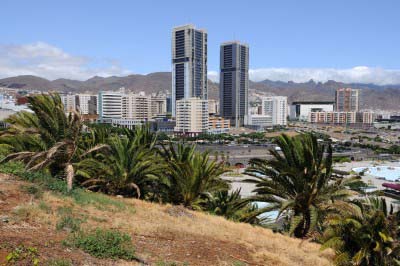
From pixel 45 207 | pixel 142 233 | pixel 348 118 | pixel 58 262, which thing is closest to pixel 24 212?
pixel 45 207

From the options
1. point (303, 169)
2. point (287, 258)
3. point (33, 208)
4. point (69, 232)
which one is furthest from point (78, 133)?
point (287, 258)

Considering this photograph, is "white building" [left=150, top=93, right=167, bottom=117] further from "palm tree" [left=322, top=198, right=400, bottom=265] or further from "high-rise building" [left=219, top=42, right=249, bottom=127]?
"palm tree" [left=322, top=198, right=400, bottom=265]

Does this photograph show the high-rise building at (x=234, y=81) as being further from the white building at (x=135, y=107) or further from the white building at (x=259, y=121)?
the white building at (x=135, y=107)

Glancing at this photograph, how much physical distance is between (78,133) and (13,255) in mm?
8041

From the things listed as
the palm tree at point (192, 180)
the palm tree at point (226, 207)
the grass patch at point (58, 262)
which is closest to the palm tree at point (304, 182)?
the palm tree at point (226, 207)

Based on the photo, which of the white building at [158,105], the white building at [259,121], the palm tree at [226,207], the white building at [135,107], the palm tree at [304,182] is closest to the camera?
the palm tree at [304,182]

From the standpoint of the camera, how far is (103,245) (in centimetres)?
563

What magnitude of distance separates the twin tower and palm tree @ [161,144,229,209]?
119469mm

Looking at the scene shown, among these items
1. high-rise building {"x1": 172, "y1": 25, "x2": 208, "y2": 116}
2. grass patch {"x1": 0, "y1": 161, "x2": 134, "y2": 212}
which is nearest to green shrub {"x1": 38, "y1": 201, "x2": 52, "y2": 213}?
grass patch {"x1": 0, "y1": 161, "x2": 134, "y2": 212}

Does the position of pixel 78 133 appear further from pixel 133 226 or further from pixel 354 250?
pixel 354 250

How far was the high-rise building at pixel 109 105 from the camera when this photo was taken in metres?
126

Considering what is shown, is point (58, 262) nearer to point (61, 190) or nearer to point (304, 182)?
point (61, 190)

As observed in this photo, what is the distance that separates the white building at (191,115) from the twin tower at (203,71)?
2206 centimetres

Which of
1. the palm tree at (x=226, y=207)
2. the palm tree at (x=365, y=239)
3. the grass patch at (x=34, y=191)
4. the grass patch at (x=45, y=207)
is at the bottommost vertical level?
the palm tree at (x=226, y=207)
